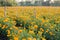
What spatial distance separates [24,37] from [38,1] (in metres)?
42.0

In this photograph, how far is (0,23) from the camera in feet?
27.3

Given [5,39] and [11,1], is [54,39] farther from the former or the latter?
[11,1]

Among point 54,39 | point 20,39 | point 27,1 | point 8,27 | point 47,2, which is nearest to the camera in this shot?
point 20,39

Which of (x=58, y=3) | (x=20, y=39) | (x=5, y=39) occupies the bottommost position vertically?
(x=58, y=3)

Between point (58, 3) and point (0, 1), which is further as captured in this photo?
point (58, 3)

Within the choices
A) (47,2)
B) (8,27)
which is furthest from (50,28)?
(47,2)

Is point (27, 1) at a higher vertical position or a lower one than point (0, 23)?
lower

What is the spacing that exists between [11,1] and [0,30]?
96.0 feet

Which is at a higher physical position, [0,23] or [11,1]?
[0,23]

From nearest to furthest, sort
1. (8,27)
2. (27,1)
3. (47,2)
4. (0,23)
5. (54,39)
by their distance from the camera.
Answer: (54,39) < (8,27) < (0,23) < (47,2) < (27,1)

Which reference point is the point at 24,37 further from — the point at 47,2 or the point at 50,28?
the point at 47,2

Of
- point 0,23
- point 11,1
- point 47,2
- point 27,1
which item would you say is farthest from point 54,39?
point 27,1

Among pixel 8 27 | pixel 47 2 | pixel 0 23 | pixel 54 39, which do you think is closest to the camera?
pixel 54 39

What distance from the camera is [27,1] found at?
4725cm
